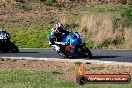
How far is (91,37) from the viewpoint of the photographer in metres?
32.1

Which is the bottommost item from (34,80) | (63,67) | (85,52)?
(85,52)

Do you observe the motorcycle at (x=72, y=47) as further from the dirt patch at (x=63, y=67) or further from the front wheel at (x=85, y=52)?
the dirt patch at (x=63, y=67)

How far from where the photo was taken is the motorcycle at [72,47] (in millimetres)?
23178

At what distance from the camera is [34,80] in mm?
15531

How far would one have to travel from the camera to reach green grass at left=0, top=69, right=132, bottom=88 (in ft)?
46.8

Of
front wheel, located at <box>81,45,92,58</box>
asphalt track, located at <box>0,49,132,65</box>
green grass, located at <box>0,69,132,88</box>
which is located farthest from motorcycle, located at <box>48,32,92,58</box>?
green grass, located at <box>0,69,132,88</box>

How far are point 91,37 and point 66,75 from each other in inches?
599

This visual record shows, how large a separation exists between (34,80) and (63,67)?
13.9ft

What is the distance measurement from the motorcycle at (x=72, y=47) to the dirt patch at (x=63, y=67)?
1872mm

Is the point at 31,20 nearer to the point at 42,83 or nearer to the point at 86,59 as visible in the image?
the point at 86,59

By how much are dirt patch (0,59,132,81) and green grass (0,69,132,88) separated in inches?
20.4

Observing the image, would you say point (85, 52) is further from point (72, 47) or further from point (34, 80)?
point (34, 80)

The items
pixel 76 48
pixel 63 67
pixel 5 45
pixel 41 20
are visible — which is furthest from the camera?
pixel 41 20

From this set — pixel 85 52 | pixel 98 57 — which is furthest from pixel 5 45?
pixel 98 57
